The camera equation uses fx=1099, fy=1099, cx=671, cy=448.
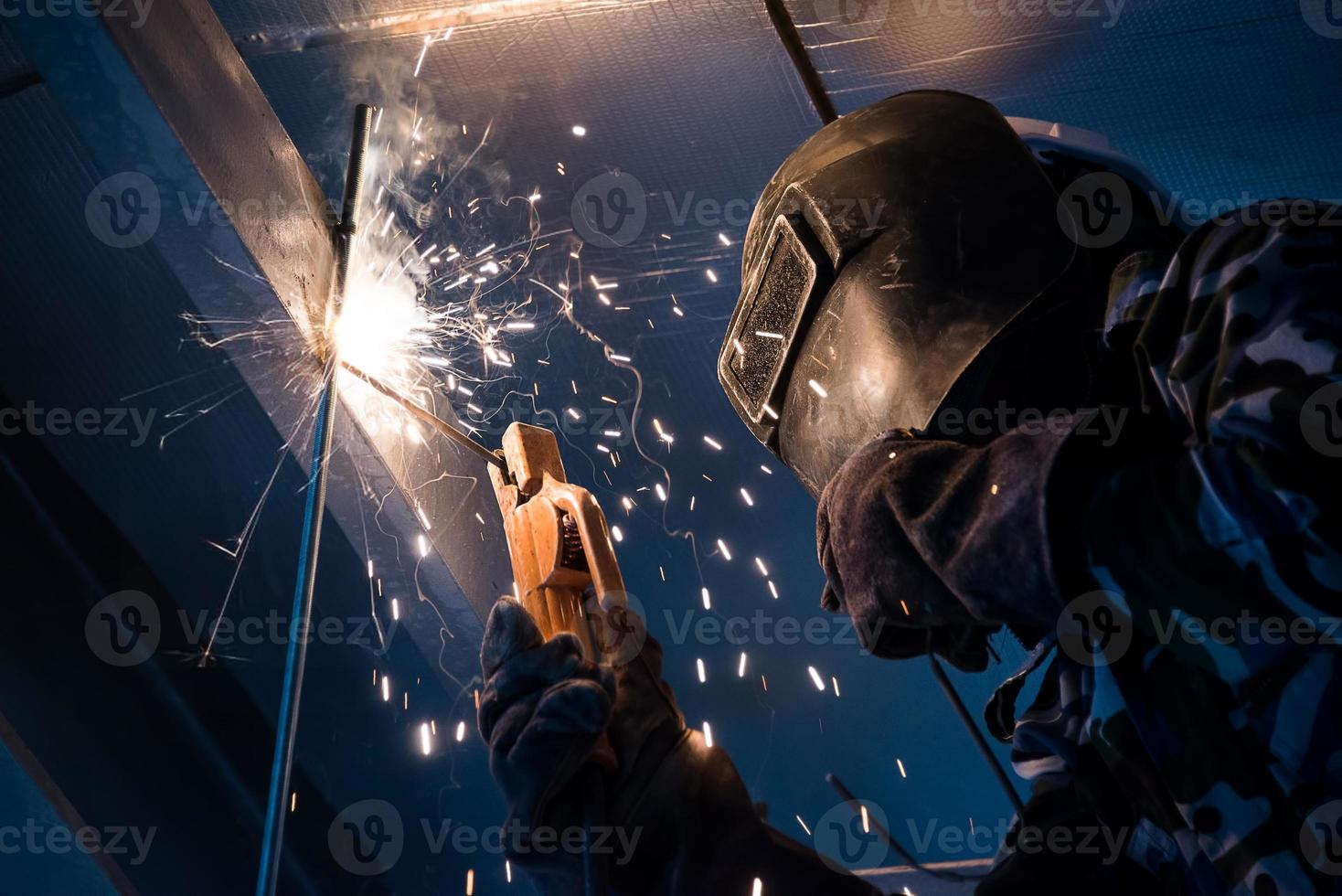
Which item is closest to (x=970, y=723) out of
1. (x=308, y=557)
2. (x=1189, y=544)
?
(x=1189, y=544)

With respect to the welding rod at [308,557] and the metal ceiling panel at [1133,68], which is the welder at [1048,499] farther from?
the metal ceiling panel at [1133,68]

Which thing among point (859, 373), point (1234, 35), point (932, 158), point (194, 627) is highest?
point (1234, 35)

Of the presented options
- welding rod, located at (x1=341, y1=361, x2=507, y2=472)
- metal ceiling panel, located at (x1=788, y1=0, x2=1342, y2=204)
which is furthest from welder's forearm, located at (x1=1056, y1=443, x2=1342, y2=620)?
metal ceiling panel, located at (x1=788, y1=0, x2=1342, y2=204)

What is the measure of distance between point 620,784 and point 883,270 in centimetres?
86

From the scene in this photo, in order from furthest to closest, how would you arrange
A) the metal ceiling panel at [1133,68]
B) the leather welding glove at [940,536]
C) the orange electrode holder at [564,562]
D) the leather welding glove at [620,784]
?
the metal ceiling panel at [1133,68] < the orange electrode holder at [564,562] < the leather welding glove at [620,784] < the leather welding glove at [940,536]

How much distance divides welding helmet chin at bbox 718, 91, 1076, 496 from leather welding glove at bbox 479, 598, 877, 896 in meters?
0.51

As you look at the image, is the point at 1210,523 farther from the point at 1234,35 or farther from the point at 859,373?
the point at 1234,35

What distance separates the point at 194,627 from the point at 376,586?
474mm

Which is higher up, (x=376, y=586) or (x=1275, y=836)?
(x=376, y=586)

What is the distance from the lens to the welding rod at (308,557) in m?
1.63

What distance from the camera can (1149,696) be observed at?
1.35 m

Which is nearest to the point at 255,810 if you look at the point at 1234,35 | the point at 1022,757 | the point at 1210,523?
the point at 1022,757

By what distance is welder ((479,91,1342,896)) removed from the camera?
109 cm

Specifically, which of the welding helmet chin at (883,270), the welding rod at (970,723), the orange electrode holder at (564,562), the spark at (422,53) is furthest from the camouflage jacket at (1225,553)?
the spark at (422,53)
